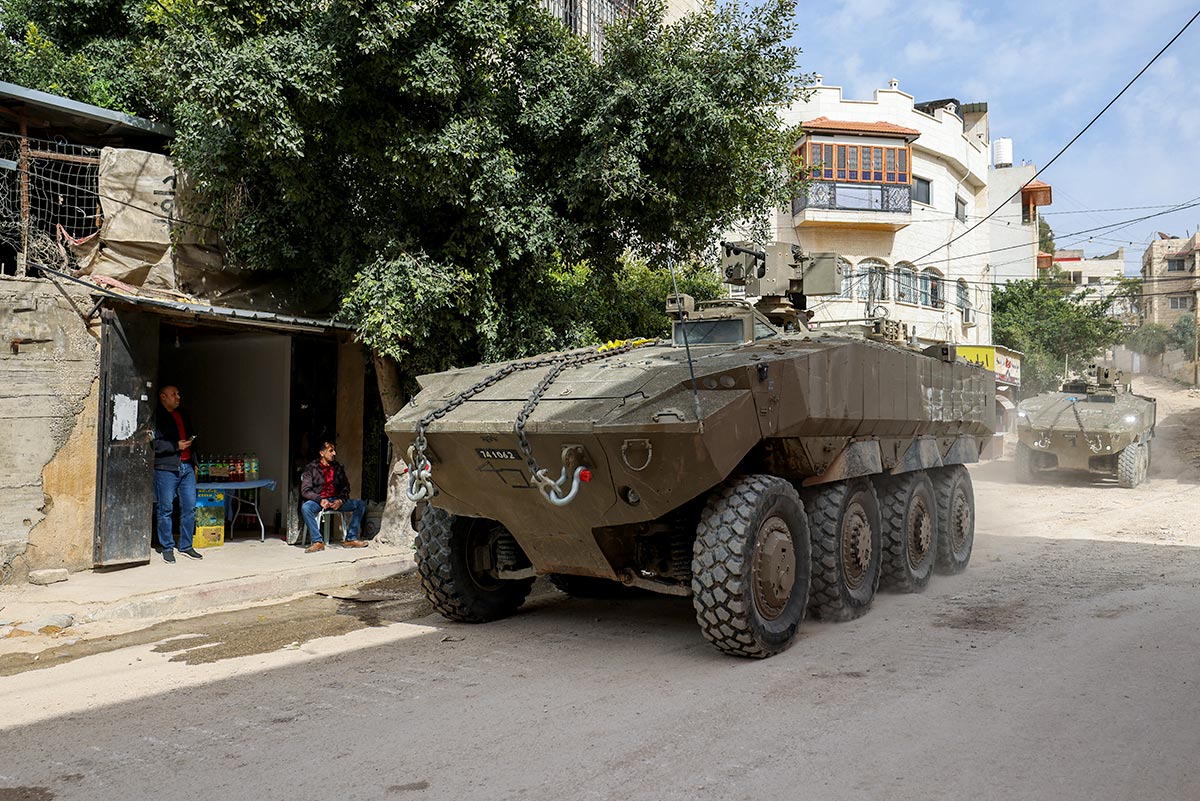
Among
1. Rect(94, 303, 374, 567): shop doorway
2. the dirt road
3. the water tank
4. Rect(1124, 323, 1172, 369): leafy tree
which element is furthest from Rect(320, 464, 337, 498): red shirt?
Rect(1124, 323, 1172, 369): leafy tree

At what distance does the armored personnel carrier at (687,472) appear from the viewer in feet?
16.6

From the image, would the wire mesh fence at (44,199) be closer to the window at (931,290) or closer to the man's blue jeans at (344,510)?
the man's blue jeans at (344,510)

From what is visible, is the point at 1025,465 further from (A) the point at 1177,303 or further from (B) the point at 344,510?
(A) the point at 1177,303

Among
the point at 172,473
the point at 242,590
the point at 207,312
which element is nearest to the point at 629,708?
the point at 242,590

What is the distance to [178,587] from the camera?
749cm

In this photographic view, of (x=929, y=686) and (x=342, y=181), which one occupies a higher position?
(x=342, y=181)

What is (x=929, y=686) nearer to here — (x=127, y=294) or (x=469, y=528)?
(x=469, y=528)

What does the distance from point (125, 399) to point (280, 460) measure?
2668 mm

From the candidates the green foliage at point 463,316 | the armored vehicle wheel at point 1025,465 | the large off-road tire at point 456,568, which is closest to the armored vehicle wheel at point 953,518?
the green foliage at point 463,316

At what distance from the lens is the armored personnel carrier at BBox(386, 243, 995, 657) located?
5047 mm

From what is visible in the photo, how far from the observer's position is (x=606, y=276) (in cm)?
1057

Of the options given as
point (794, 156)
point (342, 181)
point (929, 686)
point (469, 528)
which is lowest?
point (929, 686)

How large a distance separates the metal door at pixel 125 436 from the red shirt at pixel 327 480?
5.37ft


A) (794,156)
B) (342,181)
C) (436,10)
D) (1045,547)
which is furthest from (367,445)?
(1045,547)
